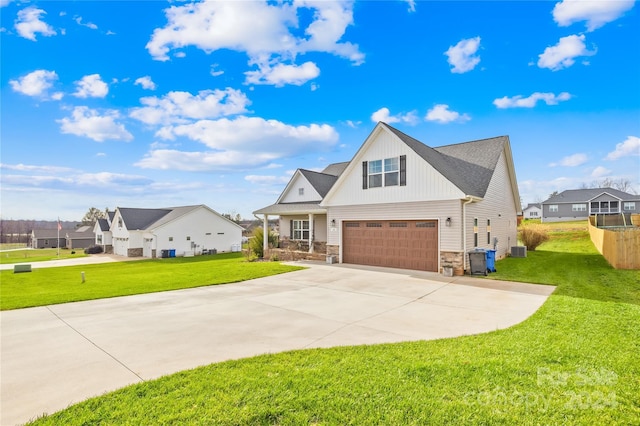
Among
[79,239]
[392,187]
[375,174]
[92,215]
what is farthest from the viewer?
[92,215]

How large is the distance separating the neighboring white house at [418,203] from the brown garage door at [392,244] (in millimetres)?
43

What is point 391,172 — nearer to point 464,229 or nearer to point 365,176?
point 365,176

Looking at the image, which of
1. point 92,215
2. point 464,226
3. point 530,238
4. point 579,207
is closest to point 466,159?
point 464,226

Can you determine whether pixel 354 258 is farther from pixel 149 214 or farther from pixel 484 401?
pixel 149 214

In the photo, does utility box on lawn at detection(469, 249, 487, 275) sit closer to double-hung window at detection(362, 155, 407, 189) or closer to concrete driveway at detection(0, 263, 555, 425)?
concrete driveway at detection(0, 263, 555, 425)

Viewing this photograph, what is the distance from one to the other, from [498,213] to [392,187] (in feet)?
22.6

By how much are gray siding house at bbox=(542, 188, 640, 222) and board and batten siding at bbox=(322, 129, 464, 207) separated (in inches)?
1950

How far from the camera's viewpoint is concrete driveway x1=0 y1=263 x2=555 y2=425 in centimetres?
406

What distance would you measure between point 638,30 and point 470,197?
27.8 feet

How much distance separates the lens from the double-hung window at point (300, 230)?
69.1 ft

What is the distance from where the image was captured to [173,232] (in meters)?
31.7

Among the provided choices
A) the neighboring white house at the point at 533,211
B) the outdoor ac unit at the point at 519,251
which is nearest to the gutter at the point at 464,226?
the outdoor ac unit at the point at 519,251

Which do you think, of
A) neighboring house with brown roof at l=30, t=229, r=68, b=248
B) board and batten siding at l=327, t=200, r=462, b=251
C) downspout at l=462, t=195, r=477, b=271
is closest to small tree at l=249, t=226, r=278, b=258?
board and batten siding at l=327, t=200, r=462, b=251

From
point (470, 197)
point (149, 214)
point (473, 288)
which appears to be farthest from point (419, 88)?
point (149, 214)
